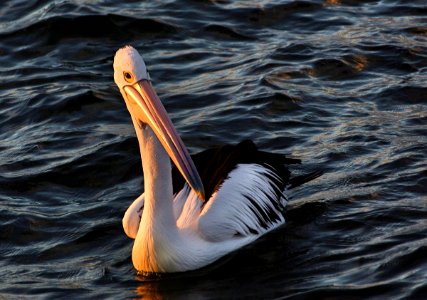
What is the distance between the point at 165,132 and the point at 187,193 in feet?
2.79

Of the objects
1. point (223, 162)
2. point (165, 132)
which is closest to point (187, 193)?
point (223, 162)

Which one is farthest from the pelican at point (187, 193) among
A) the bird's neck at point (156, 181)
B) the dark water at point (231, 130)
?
the dark water at point (231, 130)

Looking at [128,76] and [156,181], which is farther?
[156,181]

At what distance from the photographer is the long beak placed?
233 inches

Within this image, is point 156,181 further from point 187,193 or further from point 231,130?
point 231,130

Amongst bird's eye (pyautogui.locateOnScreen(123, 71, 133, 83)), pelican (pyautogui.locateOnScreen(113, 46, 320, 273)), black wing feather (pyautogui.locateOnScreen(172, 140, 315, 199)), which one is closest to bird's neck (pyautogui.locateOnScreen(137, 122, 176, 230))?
pelican (pyautogui.locateOnScreen(113, 46, 320, 273))

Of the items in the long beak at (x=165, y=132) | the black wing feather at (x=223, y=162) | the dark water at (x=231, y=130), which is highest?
the long beak at (x=165, y=132)

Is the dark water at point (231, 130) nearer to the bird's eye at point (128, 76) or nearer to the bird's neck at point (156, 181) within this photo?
the bird's neck at point (156, 181)

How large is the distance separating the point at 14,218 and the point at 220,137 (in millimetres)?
1903

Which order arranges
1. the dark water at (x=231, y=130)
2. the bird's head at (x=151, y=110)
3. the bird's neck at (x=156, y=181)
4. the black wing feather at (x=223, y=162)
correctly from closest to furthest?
1. the bird's head at (x=151, y=110)
2. the bird's neck at (x=156, y=181)
3. the dark water at (x=231, y=130)
4. the black wing feather at (x=223, y=162)

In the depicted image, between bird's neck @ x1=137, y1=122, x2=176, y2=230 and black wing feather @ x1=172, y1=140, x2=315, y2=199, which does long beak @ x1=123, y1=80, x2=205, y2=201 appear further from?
black wing feather @ x1=172, y1=140, x2=315, y2=199

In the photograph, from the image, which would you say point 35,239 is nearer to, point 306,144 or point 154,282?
point 154,282

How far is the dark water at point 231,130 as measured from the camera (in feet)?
20.5

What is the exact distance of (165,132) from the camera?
19.5ft
